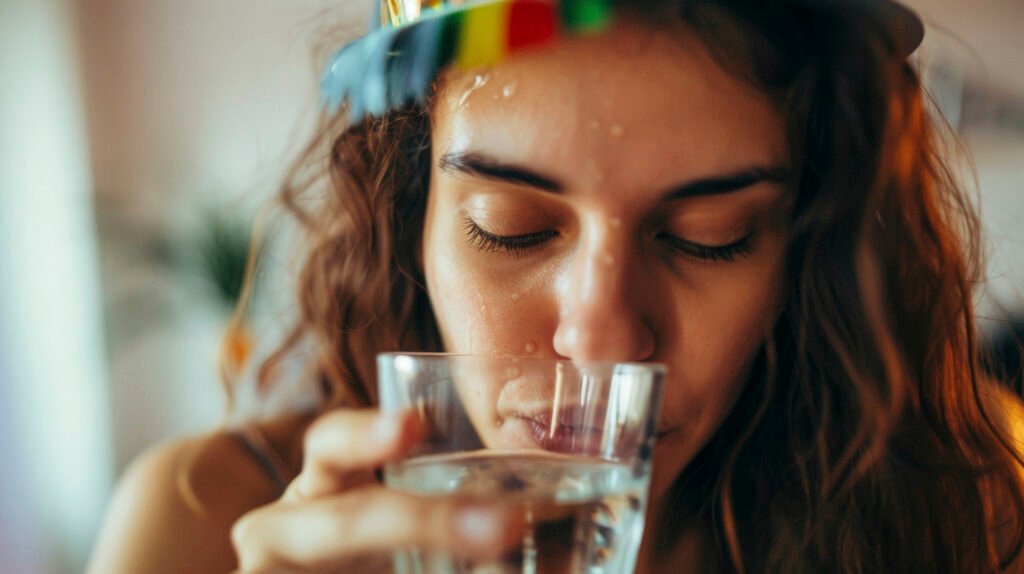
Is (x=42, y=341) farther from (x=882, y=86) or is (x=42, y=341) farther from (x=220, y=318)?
(x=882, y=86)

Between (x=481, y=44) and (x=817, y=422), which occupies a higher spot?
(x=481, y=44)

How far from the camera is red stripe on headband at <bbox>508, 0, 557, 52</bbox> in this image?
1.08 feet

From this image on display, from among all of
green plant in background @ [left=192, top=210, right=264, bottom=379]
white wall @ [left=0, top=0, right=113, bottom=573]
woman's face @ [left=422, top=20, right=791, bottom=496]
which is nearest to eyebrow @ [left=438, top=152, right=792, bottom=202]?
woman's face @ [left=422, top=20, right=791, bottom=496]

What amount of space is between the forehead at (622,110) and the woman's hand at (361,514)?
14 cm

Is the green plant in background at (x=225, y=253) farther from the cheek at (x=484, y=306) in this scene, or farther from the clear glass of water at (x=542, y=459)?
the clear glass of water at (x=542, y=459)

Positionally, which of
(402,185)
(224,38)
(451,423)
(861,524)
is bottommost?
(861,524)

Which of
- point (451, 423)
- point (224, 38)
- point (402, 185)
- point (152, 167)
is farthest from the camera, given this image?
point (152, 167)

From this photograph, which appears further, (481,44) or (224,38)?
(224,38)

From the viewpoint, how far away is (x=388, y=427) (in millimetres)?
272

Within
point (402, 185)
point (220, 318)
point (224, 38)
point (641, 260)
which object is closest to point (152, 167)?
point (220, 318)

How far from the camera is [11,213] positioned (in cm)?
61

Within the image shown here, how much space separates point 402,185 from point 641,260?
0.14m

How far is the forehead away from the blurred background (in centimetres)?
17

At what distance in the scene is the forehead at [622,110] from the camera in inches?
13.0
